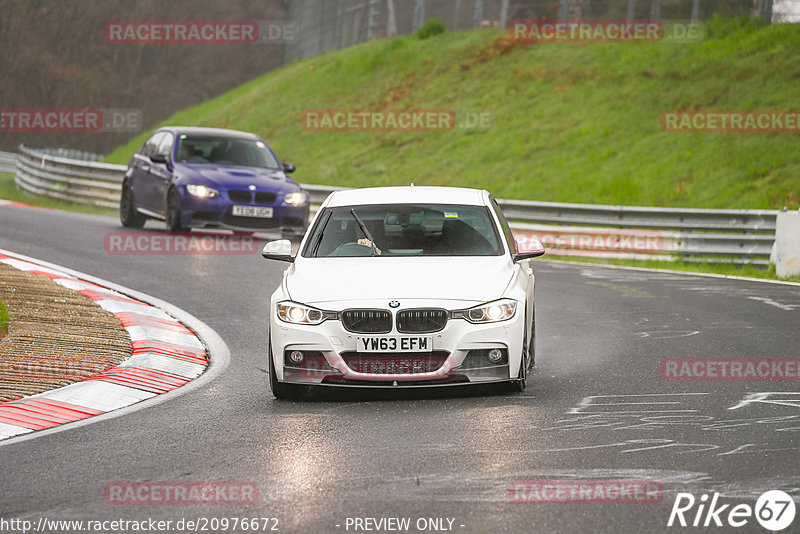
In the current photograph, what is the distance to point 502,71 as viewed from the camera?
40812 mm

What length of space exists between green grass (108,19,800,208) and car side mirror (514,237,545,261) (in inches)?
661

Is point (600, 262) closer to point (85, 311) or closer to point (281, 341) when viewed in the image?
point (85, 311)

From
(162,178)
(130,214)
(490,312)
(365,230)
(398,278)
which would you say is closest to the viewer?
(490,312)

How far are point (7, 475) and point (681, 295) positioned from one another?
10460 millimetres

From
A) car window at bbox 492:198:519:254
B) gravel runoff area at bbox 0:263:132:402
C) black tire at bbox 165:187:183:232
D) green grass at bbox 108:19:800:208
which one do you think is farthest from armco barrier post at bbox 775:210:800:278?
gravel runoff area at bbox 0:263:132:402

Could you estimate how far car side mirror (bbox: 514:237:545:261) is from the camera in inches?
357

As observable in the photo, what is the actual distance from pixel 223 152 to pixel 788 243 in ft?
30.1

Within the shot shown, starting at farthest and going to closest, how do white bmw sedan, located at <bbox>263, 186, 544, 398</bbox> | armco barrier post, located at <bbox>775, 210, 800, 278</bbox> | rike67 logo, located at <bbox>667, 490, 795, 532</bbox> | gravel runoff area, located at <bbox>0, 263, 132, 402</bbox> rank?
armco barrier post, located at <bbox>775, 210, 800, 278</bbox>, gravel runoff area, located at <bbox>0, 263, 132, 402</bbox>, white bmw sedan, located at <bbox>263, 186, 544, 398</bbox>, rike67 logo, located at <bbox>667, 490, 795, 532</bbox>

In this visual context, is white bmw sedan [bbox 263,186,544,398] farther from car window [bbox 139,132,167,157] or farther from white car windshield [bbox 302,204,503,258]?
car window [bbox 139,132,167,157]

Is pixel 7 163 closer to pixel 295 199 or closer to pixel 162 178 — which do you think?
pixel 162 178

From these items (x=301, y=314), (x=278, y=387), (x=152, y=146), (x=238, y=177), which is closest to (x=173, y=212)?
(x=238, y=177)

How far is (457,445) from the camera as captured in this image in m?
6.82

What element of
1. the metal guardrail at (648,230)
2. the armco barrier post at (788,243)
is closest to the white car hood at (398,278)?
the armco barrier post at (788,243)

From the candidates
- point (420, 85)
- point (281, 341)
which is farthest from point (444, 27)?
point (281, 341)
